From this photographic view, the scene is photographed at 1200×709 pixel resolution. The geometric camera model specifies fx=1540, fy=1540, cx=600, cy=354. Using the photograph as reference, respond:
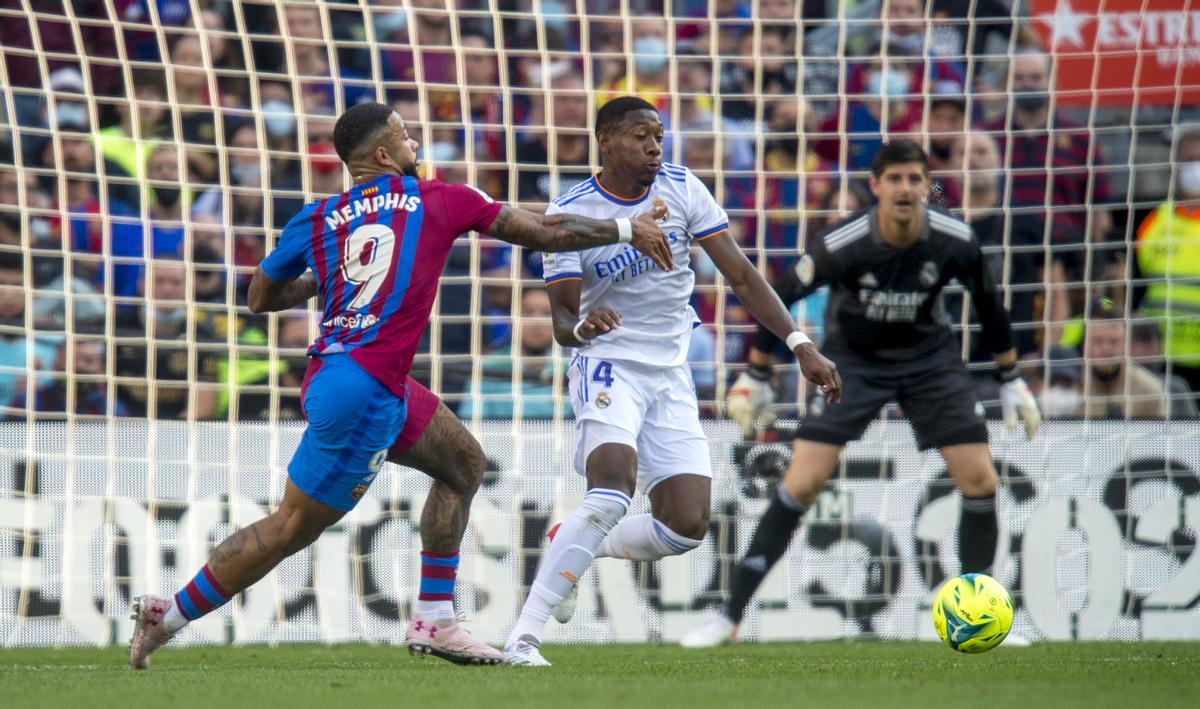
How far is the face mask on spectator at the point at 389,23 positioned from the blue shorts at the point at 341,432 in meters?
4.88

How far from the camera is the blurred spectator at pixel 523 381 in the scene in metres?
8.50

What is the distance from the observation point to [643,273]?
593 centimetres

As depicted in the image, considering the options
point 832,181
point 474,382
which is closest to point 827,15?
point 832,181

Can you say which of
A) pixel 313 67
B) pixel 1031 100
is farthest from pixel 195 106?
pixel 1031 100

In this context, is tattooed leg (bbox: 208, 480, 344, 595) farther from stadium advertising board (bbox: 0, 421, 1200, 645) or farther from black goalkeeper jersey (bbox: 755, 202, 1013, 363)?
black goalkeeper jersey (bbox: 755, 202, 1013, 363)

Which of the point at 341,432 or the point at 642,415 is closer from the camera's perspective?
the point at 341,432

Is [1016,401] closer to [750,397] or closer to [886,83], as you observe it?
[750,397]

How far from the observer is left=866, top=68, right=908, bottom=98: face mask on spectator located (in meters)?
9.91

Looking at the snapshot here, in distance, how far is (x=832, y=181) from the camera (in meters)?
9.66

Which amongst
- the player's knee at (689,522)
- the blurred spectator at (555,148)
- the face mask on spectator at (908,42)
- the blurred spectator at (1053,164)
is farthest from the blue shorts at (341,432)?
the face mask on spectator at (908,42)

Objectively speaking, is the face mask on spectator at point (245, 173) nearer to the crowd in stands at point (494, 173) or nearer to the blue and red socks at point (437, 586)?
the crowd in stands at point (494, 173)

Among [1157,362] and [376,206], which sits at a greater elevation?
[376,206]

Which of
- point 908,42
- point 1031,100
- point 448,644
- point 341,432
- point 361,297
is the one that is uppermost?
point 908,42

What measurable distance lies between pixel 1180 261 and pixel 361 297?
639cm
